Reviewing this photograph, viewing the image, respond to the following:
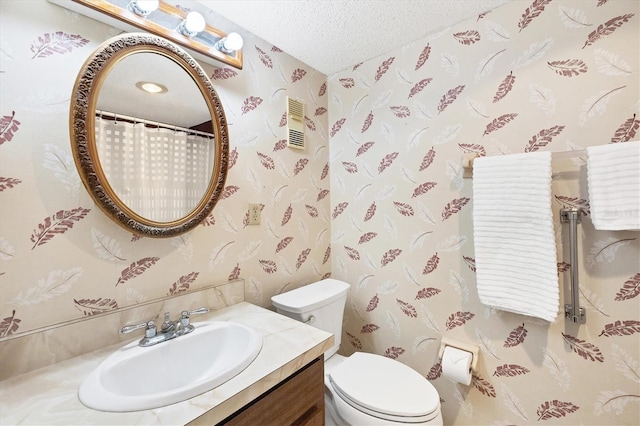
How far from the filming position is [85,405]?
62 centimetres

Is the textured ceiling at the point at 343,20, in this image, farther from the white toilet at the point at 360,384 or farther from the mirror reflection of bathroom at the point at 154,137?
the white toilet at the point at 360,384

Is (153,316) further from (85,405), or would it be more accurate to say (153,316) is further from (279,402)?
(279,402)

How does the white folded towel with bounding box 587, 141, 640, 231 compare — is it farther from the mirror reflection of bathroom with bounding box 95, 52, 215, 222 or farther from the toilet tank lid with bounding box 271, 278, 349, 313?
the mirror reflection of bathroom with bounding box 95, 52, 215, 222

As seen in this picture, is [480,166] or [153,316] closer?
[153,316]

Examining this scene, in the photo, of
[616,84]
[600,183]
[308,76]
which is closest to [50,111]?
[308,76]

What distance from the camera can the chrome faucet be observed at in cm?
90

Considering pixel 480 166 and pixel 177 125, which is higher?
pixel 177 125

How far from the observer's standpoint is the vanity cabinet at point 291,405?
690 millimetres

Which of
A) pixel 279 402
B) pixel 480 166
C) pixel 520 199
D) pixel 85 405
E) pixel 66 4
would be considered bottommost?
pixel 279 402

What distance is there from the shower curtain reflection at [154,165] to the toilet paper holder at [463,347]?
4.54 feet

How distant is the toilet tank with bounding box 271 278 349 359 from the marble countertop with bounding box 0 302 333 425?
0.29 metres

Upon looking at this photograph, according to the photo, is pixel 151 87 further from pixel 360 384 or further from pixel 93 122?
pixel 360 384

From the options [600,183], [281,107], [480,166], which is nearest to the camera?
[600,183]

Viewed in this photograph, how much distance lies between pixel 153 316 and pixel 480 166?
1.50 m
